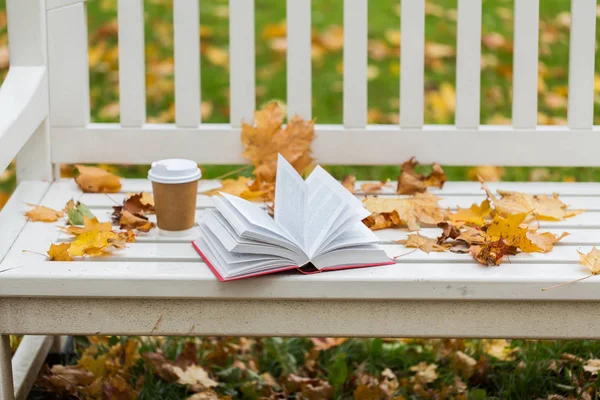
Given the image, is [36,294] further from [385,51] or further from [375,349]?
[385,51]

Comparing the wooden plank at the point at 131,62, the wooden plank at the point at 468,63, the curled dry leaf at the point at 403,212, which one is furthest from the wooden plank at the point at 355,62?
the wooden plank at the point at 131,62

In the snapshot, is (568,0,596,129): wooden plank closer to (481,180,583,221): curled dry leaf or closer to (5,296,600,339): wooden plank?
(481,180,583,221): curled dry leaf

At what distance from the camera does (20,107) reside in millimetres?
2262

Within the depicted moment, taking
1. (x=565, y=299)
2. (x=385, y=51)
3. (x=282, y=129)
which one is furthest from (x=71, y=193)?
(x=385, y=51)

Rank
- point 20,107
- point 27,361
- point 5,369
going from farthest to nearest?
point 27,361 < point 20,107 < point 5,369

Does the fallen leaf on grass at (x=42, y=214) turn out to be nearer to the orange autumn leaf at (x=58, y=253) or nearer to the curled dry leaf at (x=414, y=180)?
the orange autumn leaf at (x=58, y=253)

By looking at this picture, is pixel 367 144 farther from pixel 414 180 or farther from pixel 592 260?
pixel 592 260

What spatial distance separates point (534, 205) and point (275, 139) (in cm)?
67

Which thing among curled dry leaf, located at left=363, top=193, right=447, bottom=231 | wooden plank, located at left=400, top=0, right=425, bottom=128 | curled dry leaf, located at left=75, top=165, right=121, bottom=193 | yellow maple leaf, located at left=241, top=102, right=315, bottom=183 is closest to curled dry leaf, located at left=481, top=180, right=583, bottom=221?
curled dry leaf, located at left=363, top=193, right=447, bottom=231

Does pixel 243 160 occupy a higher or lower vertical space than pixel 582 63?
lower

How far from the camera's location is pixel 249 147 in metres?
2.50

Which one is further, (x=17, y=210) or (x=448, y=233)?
(x=17, y=210)

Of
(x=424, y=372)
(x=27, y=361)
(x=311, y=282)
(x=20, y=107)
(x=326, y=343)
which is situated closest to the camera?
(x=311, y=282)

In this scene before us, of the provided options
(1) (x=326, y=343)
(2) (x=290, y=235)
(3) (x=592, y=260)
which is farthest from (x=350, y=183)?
(3) (x=592, y=260)
